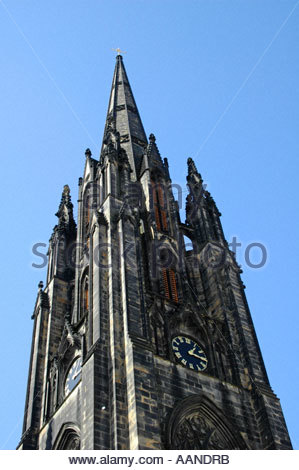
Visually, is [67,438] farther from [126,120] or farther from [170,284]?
[126,120]

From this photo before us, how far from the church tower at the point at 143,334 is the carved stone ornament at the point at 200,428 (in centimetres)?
4

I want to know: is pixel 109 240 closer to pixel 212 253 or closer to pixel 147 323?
pixel 147 323

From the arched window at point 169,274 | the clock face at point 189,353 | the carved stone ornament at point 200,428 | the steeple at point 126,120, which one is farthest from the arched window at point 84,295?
the steeple at point 126,120

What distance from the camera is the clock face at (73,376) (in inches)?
1153

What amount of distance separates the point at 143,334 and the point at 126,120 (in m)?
23.8

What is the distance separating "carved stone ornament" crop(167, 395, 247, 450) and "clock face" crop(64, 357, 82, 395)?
16.1 ft

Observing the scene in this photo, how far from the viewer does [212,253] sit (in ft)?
121

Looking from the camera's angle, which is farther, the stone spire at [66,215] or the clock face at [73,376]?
the stone spire at [66,215]

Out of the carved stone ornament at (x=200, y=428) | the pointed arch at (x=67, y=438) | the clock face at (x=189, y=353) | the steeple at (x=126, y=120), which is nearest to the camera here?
the carved stone ornament at (x=200, y=428)

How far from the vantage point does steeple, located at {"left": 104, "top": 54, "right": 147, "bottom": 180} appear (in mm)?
44031

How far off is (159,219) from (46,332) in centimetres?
899

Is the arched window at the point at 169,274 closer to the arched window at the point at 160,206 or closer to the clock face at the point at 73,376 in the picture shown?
the arched window at the point at 160,206
